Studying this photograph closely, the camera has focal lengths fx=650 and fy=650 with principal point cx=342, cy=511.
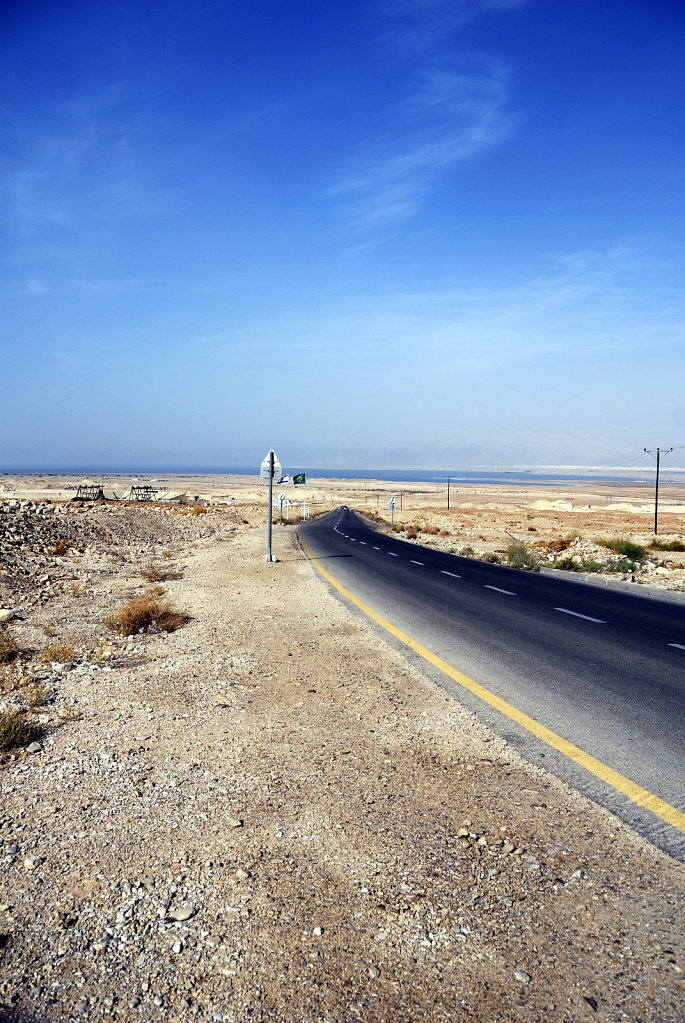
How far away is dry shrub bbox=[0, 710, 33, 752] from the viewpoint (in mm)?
4887

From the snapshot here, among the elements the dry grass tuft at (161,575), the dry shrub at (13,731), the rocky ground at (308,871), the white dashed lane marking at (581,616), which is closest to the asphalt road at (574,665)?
the white dashed lane marking at (581,616)

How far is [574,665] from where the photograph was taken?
7.66 m

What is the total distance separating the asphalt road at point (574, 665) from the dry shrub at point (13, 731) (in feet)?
12.4

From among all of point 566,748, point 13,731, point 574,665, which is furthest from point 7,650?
point 574,665

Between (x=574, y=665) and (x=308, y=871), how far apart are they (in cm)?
530

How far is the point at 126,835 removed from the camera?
3559 mm

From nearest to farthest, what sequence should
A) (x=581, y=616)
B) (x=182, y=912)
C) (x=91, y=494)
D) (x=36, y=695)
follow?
(x=182, y=912) → (x=36, y=695) → (x=581, y=616) → (x=91, y=494)

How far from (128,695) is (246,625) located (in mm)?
3763

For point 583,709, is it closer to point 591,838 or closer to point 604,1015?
point 591,838

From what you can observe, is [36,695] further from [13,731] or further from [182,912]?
[182,912]

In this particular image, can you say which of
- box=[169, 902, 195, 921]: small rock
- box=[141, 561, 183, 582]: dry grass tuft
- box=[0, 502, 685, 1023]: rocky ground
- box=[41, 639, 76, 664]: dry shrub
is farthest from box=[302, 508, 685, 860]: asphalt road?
box=[141, 561, 183, 582]: dry grass tuft

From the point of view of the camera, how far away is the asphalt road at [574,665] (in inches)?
178

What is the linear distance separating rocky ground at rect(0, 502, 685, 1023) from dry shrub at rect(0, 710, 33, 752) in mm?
126

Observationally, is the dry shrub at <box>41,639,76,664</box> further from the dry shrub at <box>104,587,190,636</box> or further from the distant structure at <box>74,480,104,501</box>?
the distant structure at <box>74,480,104,501</box>
